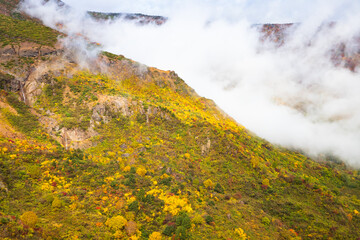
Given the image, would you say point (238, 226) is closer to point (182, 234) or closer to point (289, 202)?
point (182, 234)

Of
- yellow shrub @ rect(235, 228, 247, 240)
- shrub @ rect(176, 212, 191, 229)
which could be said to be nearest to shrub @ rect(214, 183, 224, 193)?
yellow shrub @ rect(235, 228, 247, 240)

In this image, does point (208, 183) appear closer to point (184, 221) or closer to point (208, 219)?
point (208, 219)

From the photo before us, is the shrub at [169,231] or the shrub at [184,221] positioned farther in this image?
the shrub at [184,221]

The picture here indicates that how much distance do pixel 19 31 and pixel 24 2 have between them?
66.1m

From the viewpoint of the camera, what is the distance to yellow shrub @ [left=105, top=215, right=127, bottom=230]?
1232 inches

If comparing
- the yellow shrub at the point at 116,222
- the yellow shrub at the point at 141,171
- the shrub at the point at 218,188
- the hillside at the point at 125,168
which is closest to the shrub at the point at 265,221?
the hillside at the point at 125,168

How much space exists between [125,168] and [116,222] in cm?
1793

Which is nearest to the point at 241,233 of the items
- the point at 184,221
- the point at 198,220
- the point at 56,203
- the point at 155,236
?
the point at 198,220

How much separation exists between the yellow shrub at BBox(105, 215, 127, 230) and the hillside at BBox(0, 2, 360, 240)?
0.17 meters

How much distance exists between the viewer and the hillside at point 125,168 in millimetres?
32794

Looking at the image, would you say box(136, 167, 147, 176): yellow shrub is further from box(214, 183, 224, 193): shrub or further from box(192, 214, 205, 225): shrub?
box(214, 183, 224, 193): shrub

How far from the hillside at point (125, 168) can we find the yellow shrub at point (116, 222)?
17 centimetres

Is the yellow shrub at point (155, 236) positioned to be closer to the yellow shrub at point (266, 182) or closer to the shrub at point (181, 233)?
the shrub at point (181, 233)

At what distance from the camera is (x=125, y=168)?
4847 cm
